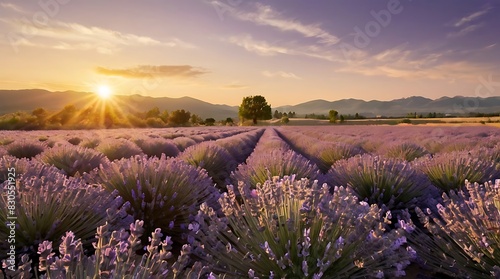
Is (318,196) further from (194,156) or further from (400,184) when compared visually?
(194,156)

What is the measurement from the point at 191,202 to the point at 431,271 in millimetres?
2400

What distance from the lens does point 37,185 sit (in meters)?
3.00

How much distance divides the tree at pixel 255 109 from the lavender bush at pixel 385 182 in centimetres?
8925

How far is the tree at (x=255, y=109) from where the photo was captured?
94.6m

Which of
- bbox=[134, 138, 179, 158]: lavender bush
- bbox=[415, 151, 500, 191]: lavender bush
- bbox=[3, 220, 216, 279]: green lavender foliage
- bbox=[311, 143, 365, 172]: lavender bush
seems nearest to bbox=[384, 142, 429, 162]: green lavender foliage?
bbox=[311, 143, 365, 172]: lavender bush

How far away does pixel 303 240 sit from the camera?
8.14 ft

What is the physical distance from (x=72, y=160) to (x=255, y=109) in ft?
292

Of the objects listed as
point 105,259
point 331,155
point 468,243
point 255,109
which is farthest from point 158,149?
point 255,109

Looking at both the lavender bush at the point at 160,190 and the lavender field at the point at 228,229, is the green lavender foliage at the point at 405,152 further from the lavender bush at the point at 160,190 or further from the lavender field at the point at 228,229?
the lavender bush at the point at 160,190

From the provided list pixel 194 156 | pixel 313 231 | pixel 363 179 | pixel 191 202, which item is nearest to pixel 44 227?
pixel 191 202

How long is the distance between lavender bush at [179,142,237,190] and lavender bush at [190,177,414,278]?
4.57 m

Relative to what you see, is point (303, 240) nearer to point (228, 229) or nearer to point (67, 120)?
point (228, 229)

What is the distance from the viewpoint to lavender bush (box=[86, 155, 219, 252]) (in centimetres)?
374

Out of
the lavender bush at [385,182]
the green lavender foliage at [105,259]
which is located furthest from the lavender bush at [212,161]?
the green lavender foliage at [105,259]
